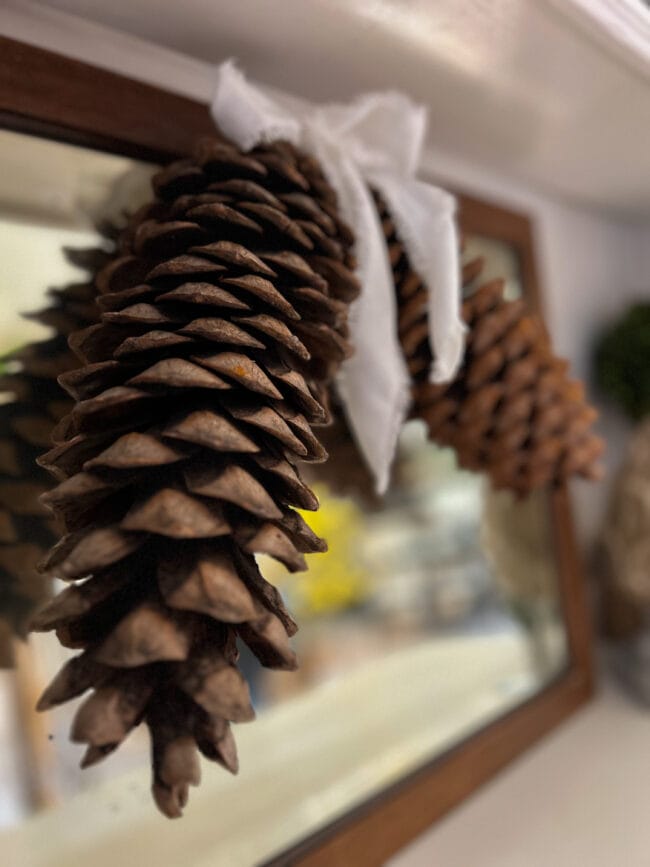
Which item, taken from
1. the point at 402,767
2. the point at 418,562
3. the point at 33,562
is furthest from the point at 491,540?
the point at 33,562

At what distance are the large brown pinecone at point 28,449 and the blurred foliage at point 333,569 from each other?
16cm

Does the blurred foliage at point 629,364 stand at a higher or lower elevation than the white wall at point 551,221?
lower

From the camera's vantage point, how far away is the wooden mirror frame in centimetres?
33

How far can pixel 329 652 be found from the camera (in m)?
0.47

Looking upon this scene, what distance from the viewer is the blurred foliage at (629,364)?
72 centimetres

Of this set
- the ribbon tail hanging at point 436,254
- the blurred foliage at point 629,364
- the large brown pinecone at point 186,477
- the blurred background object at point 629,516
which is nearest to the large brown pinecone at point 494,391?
the ribbon tail hanging at point 436,254

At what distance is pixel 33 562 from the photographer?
325 millimetres

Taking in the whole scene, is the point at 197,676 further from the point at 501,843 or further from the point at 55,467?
the point at 501,843

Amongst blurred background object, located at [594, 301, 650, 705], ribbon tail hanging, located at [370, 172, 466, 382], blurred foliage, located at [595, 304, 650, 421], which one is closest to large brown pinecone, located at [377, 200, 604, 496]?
ribbon tail hanging, located at [370, 172, 466, 382]

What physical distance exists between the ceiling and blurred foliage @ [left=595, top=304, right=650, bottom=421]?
21cm

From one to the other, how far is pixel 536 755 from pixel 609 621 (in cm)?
22

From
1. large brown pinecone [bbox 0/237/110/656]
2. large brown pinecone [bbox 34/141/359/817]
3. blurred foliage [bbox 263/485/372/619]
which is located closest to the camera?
large brown pinecone [bbox 34/141/359/817]

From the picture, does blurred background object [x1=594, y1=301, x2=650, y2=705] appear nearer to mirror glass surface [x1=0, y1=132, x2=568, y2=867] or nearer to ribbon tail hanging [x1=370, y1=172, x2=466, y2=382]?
mirror glass surface [x1=0, y1=132, x2=568, y2=867]

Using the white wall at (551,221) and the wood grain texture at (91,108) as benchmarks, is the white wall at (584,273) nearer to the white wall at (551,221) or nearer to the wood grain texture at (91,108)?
the white wall at (551,221)
